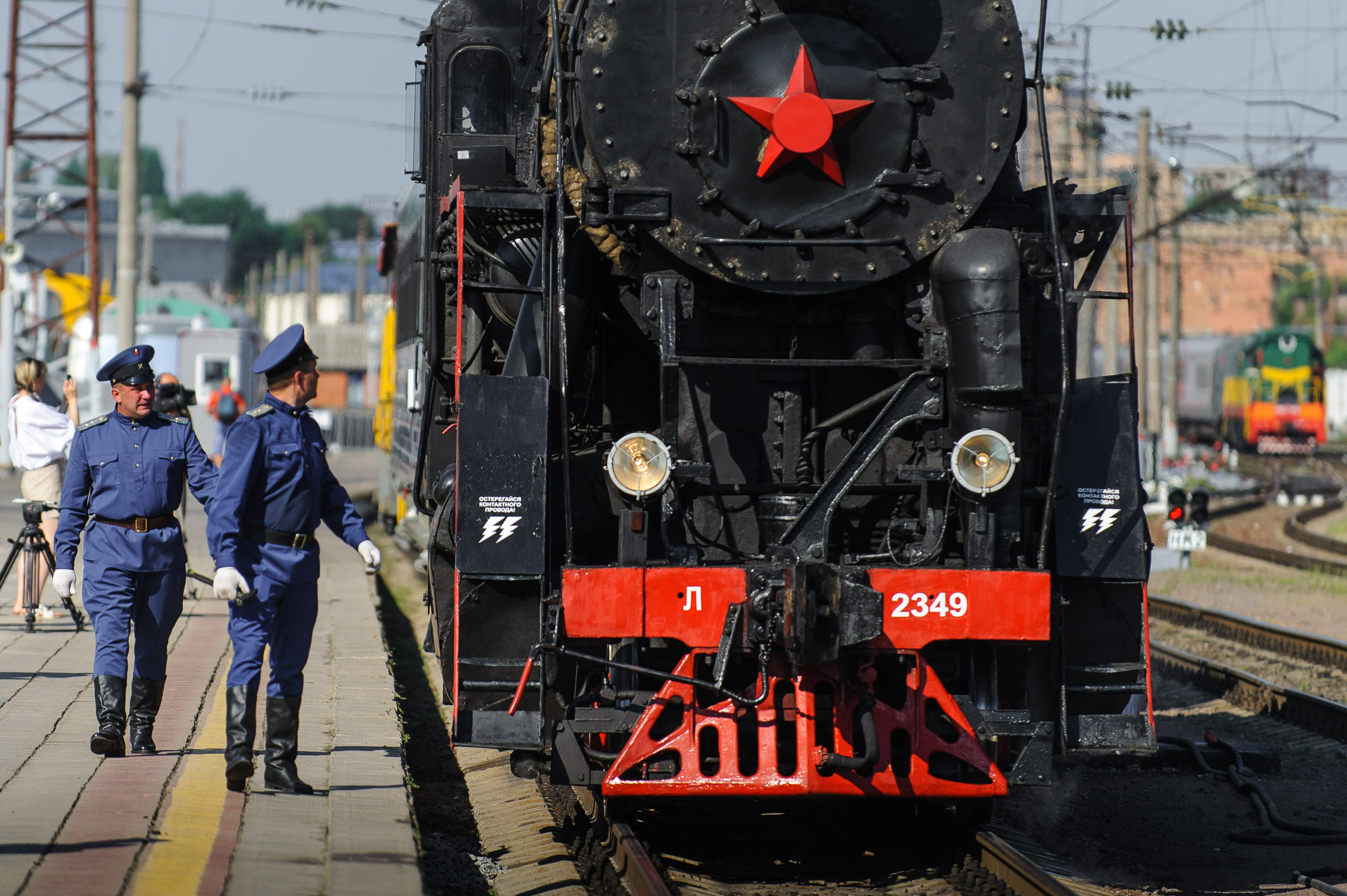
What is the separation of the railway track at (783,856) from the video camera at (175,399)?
5.30 metres

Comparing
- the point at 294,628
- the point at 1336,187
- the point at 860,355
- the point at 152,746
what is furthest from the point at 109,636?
the point at 1336,187

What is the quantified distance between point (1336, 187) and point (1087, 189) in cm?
866

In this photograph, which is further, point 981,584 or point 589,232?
point 589,232

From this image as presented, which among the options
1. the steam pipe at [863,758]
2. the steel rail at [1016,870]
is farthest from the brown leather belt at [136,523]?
the steel rail at [1016,870]

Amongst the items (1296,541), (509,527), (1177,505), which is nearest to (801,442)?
(509,527)

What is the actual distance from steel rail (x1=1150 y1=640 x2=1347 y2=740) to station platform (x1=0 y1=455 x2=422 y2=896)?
4.58 metres

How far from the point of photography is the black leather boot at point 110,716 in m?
6.57

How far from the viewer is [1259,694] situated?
1001 cm

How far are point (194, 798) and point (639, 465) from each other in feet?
7.05

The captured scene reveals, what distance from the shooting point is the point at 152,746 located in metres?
6.81

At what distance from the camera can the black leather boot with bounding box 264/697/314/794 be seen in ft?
19.5

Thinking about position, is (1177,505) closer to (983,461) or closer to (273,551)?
(983,461)

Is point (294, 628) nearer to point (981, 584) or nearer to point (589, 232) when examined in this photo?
point (589, 232)

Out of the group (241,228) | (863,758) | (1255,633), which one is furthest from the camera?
(241,228)
